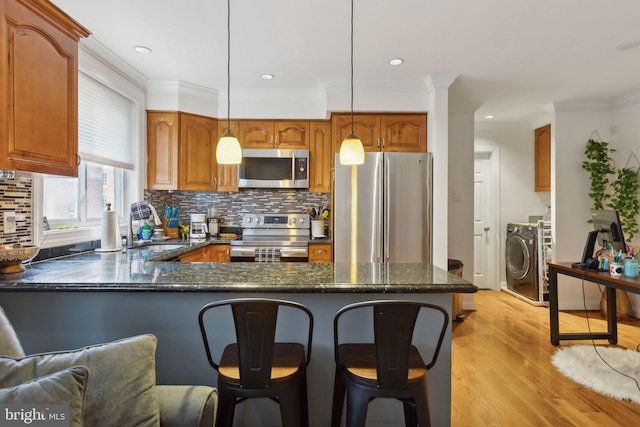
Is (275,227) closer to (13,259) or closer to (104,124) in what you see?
(104,124)

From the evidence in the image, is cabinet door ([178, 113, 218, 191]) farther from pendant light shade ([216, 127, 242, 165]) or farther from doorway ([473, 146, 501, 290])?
doorway ([473, 146, 501, 290])

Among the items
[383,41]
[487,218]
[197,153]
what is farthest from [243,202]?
[487,218]

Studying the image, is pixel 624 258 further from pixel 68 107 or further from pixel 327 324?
pixel 68 107

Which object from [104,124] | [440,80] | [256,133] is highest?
[440,80]

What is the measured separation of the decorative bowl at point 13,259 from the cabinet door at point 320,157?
2.58 metres

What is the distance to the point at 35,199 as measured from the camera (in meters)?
2.22

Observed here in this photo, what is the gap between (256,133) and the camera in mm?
3871

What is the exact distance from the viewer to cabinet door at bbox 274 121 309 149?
3.87 meters

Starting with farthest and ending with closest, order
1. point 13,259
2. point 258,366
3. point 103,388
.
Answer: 1. point 13,259
2. point 258,366
3. point 103,388

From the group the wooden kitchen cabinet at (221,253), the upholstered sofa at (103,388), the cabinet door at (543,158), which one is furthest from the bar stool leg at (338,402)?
the cabinet door at (543,158)

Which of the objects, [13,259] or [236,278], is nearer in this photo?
[236,278]

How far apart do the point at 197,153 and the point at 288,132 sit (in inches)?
40.1

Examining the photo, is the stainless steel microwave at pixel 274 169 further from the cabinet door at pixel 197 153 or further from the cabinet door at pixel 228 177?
the cabinet door at pixel 197 153

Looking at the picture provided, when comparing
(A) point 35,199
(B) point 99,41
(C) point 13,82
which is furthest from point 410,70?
(A) point 35,199
